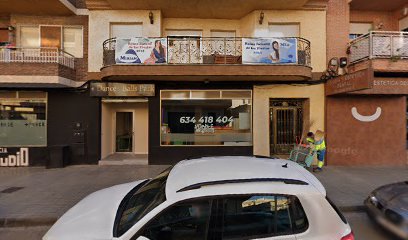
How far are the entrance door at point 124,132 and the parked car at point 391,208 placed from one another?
9.76 metres

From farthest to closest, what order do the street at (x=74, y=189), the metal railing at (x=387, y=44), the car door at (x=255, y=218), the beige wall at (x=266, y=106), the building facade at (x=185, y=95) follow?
the beige wall at (x=266, y=106) → the building facade at (x=185, y=95) → the metal railing at (x=387, y=44) → the street at (x=74, y=189) → the car door at (x=255, y=218)

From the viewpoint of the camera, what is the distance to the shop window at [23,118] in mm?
9898

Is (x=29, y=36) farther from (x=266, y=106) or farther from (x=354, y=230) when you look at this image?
(x=354, y=230)

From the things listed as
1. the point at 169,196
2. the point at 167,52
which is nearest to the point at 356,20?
the point at 167,52

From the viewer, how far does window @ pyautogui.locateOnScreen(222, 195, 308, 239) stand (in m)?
2.24

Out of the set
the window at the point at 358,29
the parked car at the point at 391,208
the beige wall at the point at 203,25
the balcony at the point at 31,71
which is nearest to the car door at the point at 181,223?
the parked car at the point at 391,208

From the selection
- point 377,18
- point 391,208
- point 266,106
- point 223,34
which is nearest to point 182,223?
point 391,208

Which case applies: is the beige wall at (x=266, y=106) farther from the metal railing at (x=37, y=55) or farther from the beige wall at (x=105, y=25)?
the metal railing at (x=37, y=55)

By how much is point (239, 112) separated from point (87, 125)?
6.14m

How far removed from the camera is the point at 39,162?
985 cm

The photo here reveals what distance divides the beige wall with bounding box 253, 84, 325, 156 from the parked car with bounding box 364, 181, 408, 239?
5.64m

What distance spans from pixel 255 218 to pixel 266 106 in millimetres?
8202

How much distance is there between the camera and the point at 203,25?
10516 mm

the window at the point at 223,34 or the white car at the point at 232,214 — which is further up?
the window at the point at 223,34
